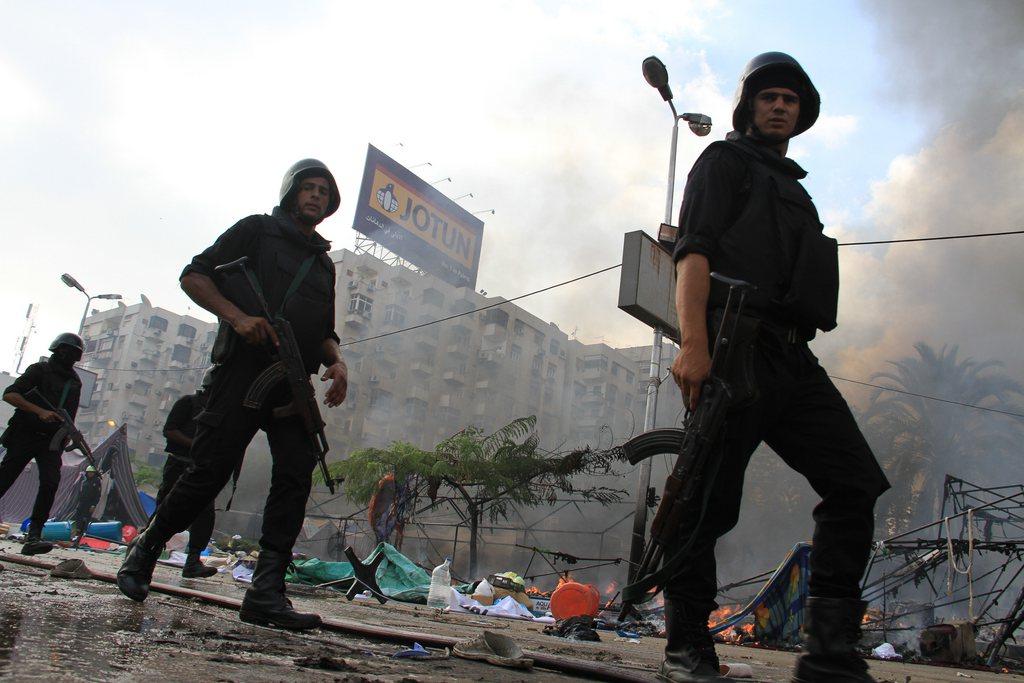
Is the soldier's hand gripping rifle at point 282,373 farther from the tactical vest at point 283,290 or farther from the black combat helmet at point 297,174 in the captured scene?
the black combat helmet at point 297,174

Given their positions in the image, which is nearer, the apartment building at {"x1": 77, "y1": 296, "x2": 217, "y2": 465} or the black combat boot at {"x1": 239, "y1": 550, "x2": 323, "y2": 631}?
the black combat boot at {"x1": 239, "y1": 550, "x2": 323, "y2": 631}

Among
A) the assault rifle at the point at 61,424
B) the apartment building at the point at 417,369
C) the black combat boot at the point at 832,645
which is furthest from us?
the apartment building at the point at 417,369

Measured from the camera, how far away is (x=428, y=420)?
51.3m

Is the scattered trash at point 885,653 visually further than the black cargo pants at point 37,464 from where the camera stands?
Yes

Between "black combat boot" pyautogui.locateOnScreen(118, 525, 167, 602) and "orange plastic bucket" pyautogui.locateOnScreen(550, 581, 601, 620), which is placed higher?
"black combat boot" pyautogui.locateOnScreen(118, 525, 167, 602)

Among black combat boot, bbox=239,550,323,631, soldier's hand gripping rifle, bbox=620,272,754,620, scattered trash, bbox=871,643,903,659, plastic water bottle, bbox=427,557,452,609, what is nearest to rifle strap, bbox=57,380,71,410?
plastic water bottle, bbox=427,557,452,609

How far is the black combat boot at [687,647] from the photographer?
2.01 m

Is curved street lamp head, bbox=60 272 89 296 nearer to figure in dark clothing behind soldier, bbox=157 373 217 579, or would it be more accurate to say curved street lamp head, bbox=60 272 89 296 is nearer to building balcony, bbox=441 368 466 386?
figure in dark clothing behind soldier, bbox=157 373 217 579

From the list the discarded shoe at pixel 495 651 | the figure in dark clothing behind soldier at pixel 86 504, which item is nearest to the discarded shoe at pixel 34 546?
the figure in dark clothing behind soldier at pixel 86 504

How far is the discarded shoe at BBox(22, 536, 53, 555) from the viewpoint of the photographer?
537 centimetres

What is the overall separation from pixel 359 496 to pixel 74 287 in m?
12.7

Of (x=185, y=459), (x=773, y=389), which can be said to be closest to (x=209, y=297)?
(x=773, y=389)

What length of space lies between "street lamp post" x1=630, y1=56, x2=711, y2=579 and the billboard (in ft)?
97.8

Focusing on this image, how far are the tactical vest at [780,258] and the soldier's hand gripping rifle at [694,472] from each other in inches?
4.6
